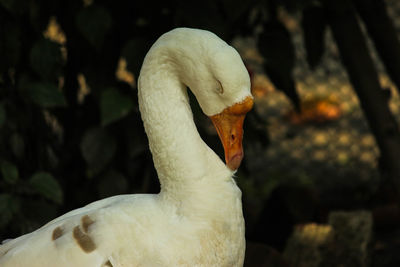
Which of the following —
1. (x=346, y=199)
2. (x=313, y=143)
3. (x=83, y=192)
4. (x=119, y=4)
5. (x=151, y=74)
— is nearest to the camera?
(x=151, y=74)

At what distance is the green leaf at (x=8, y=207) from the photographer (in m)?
2.45

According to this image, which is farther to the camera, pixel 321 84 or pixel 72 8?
pixel 321 84

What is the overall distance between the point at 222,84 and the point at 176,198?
0.35m

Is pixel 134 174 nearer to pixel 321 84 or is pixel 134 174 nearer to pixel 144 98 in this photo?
pixel 144 98

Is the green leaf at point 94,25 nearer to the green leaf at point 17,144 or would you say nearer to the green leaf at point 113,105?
the green leaf at point 113,105

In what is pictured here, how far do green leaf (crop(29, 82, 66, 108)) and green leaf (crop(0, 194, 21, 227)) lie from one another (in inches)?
13.4

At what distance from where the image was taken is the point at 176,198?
198 centimetres

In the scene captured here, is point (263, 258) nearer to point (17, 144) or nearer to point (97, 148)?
point (97, 148)

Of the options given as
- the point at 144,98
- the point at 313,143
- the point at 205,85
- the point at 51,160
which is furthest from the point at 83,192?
the point at 313,143

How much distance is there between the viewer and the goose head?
1811 millimetres

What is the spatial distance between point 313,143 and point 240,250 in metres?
3.43

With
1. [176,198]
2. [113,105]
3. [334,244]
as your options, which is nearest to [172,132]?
[176,198]

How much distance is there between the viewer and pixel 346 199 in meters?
4.50

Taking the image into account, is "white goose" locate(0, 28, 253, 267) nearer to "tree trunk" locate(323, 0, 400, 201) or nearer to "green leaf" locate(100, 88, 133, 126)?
"green leaf" locate(100, 88, 133, 126)
